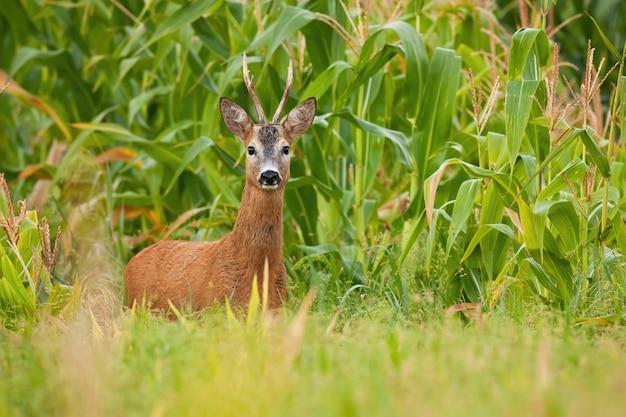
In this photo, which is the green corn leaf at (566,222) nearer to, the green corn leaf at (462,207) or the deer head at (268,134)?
the green corn leaf at (462,207)

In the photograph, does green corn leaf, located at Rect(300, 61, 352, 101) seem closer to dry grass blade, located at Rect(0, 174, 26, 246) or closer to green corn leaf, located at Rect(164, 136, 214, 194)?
green corn leaf, located at Rect(164, 136, 214, 194)

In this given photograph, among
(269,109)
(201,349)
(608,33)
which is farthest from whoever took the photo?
(608,33)

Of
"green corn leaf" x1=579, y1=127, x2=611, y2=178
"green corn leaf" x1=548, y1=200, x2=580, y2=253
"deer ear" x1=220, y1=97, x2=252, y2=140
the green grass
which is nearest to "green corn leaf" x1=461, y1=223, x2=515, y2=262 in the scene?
→ "green corn leaf" x1=548, y1=200, x2=580, y2=253

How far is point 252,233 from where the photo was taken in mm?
6020

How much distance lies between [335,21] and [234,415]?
11.0ft

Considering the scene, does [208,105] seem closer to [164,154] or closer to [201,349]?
[164,154]

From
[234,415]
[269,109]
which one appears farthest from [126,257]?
[234,415]

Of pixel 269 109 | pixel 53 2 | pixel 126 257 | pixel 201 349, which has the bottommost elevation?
pixel 126 257

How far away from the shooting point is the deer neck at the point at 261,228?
236 inches

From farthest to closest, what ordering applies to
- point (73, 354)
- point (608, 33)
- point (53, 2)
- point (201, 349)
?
point (608, 33)
point (53, 2)
point (201, 349)
point (73, 354)

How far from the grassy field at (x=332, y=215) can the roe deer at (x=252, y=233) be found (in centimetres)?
22

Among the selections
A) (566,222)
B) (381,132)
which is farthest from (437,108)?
(566,222)

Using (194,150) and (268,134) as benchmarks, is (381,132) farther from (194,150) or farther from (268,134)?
(194,150)

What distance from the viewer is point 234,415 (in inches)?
131
